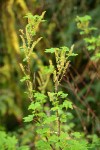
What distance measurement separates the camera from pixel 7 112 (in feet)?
17.6

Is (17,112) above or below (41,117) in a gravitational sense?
above

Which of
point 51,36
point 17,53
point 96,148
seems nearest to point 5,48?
point 17,53

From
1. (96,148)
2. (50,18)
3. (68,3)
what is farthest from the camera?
(50,18)

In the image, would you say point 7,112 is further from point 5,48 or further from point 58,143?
point 58,143

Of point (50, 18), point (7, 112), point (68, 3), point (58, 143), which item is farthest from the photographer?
point (50, 18)

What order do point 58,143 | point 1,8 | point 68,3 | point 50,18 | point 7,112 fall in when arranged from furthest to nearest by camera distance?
point 50,18 → point 68,3 → point 7,112 → point 1,8 → point 58,143

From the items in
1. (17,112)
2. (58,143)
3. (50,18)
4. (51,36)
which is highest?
(50,18)

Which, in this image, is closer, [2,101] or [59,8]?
[2,101]

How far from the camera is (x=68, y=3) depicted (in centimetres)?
611

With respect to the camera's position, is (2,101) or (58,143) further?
(2,101)

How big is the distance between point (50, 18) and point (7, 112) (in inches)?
82.4

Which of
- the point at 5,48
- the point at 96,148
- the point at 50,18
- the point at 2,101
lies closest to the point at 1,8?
the point at 5,48

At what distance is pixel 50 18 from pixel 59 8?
1.43 ft

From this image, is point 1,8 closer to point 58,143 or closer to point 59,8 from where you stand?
point 59,8
